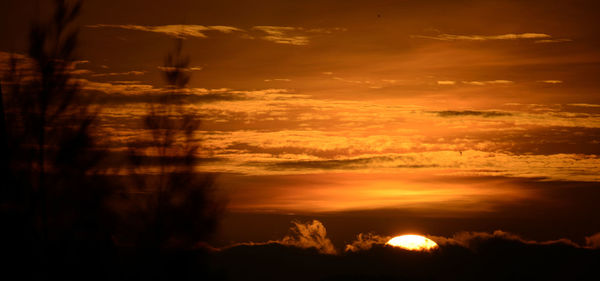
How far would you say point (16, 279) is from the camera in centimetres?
1684

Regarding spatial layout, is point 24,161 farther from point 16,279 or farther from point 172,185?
point 172,185

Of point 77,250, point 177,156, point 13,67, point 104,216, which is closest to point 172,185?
point 177,156

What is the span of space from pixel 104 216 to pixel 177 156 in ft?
11.9

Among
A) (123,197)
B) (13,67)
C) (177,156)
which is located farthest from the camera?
(177,156)

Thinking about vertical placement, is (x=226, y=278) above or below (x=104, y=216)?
below

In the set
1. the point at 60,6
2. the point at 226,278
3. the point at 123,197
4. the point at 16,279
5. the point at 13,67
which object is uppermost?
the point at 60,6

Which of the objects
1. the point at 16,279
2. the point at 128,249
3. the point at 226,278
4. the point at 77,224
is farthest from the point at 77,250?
the point at 226,278

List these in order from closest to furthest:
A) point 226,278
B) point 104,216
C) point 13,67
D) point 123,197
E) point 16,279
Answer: point 16,279
point 13,67
point 104,216
point 123,197
point 226,278

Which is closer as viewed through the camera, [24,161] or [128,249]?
[24,161]

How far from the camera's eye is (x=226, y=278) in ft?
84.3

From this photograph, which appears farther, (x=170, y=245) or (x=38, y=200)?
(x=170, y=245)

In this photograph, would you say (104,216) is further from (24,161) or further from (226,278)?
(226,278)

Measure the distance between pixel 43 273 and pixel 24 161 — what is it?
2.67 m

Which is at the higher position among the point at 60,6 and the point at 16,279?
the point at 60,6
